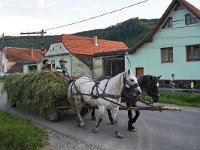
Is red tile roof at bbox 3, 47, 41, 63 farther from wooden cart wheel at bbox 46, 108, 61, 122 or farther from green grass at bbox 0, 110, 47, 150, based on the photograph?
green grass at bbox 0, 110, 47, 150

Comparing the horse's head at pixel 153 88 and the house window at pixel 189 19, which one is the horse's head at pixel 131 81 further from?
the house window at pixel 189 19

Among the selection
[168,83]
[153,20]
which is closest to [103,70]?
[168,83]

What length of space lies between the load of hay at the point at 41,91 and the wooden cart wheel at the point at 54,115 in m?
0.18

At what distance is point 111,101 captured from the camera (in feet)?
26.3

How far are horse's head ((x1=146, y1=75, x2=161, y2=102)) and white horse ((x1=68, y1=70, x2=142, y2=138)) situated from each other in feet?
2.55

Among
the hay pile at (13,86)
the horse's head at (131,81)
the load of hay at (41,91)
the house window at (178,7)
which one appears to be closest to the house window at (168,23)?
the house window at (178,7)

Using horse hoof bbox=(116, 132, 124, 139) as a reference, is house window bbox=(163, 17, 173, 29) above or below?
above

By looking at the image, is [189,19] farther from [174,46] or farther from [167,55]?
[167,55]

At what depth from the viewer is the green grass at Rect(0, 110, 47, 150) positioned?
749 cm

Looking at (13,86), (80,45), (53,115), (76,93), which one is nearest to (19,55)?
(80,45)

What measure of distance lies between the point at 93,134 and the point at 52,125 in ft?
5.73

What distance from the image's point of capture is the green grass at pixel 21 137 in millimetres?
7490

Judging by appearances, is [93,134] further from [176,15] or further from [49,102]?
[176,15]

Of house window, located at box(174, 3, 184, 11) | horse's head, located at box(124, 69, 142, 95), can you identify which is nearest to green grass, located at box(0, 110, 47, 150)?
horse's head, located at box(124, 69, 142, 95)
